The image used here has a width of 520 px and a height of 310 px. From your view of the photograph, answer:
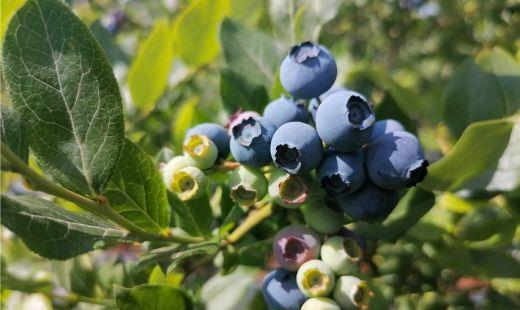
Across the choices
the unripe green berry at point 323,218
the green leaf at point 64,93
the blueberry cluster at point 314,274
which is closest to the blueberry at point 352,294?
the blueberry cluster at point 314,274

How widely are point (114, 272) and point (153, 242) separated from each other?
0.39 metres

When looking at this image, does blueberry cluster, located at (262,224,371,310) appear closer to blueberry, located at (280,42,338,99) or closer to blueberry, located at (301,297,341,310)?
blueberry, located at (301,297,341,310)

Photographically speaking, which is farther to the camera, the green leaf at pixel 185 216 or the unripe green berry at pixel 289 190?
the green leaf at pixel 185 216

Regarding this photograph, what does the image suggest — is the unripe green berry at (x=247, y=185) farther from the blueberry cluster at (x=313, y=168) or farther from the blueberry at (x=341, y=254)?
the blueberry at (x=341, y=254)

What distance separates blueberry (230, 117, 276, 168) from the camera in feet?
3.41

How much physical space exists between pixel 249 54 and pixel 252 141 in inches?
21.5

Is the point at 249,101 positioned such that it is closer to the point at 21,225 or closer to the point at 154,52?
the point at 154,52

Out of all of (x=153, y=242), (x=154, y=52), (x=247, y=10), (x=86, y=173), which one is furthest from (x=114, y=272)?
(x=247, y=10)

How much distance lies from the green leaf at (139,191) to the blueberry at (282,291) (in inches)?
9.9

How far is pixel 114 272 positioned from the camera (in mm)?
1449

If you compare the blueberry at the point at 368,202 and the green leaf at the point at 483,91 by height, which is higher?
the green leaf at the point at 483,91

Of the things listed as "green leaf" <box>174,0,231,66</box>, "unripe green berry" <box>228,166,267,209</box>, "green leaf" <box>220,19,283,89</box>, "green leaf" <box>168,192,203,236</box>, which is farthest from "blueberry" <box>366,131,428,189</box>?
"green leaf" <box>174,0,231,66</box>

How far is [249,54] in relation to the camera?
1.52 m

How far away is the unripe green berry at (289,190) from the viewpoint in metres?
1.05
